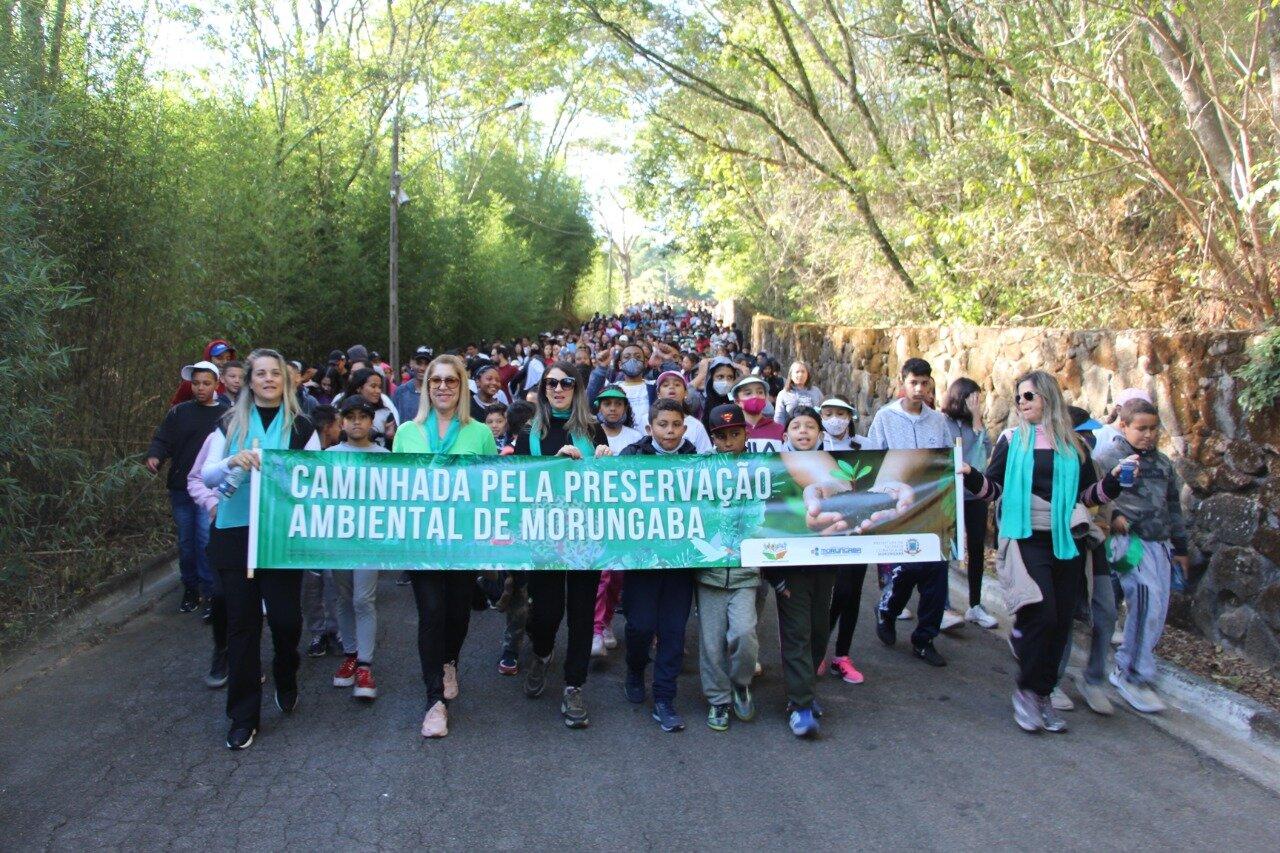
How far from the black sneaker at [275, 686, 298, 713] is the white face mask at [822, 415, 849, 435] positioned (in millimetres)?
3715

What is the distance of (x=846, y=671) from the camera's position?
21.0 ft

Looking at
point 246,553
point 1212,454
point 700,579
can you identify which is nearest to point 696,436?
point 700,579

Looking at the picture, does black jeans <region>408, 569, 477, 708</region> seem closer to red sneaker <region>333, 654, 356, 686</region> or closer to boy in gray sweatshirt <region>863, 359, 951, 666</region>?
red sneaker <region>333, 654, 356, 686</region>

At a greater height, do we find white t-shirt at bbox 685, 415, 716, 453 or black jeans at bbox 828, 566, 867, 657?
white t-shirt at bbox 685, 415, 716, 453

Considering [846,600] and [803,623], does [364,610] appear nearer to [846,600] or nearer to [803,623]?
[803,623]

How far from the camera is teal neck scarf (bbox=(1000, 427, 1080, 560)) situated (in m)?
5.43

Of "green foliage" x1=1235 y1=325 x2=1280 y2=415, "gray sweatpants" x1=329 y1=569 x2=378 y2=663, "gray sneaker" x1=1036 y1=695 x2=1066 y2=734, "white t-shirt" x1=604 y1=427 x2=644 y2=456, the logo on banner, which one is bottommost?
"gray sneaker" x1=1036 y1=695 x2=1066 y2=734

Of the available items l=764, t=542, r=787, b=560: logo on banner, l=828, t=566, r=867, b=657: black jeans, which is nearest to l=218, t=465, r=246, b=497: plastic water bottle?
l=764, t=542, r=787, b=560: logo on banner

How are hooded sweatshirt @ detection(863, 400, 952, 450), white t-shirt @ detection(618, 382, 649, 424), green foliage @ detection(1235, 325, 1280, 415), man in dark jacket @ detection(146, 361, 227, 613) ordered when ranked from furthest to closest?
white t-shirt @ detection(618, 382, 649, 424), man in dark jacket @ detection(146, 361, 227, 613), hooded sweatshirt @ detection(863, 400, 952, 450), green foliage @ detection(1235, 325, 1280, 415)

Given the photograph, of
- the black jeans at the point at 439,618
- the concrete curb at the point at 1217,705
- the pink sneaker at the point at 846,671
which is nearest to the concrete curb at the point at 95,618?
the black jeans at the point at 439,618

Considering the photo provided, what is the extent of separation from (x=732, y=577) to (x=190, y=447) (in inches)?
158

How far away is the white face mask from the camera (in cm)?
719

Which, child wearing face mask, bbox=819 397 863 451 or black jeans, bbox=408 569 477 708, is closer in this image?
black jeans, bbox=408 569 477 708

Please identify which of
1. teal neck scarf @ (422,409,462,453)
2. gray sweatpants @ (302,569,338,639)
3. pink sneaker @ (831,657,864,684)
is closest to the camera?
teal neck scarf @ (422,409,462,453)
